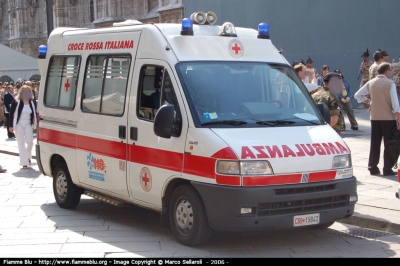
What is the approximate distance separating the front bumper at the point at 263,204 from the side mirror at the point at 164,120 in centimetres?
62

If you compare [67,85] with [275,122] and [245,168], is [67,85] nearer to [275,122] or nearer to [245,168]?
[275,122]

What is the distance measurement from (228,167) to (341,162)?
1.33 m

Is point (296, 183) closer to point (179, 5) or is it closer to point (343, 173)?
point (343, 173)

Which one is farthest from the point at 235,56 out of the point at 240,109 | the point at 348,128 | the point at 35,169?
the point at 348,128

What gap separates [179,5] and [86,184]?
26663mm

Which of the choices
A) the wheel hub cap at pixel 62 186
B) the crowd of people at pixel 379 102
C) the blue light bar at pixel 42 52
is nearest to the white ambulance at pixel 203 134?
the wheel hub cap at pixel 62 186

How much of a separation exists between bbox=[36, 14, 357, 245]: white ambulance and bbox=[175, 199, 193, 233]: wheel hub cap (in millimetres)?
13

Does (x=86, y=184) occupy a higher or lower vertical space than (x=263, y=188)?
lower

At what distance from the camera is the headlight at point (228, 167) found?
6.39 meters

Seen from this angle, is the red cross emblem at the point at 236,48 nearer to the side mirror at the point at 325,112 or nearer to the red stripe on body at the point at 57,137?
the side mirror at the point at 325,112

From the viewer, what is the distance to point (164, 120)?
22.1ft

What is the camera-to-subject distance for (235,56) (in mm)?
7504

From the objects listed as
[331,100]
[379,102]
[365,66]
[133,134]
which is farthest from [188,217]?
[365,66]

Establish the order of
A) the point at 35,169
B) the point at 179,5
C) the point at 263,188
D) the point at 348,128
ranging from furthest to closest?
the point at 179,5, the point at 348,128, the point at 35,169, the point at 263,188
